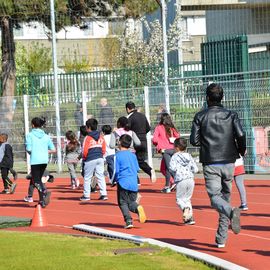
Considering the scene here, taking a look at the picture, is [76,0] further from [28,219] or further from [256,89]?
[28,219]

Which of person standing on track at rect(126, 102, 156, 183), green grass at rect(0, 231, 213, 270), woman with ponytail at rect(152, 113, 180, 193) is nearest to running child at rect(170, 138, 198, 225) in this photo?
green grass at rect(0, 231, 213, 270)

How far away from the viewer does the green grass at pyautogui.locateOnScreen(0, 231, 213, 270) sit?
11.7 meters

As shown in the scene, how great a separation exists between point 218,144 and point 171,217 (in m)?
4.66

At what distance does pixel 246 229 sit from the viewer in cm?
1516

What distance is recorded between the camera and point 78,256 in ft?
41.0

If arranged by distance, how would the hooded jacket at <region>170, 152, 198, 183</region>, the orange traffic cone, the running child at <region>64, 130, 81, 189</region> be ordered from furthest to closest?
the running child at <region>64, 130, 81, 189</region> < the orange traffic cone < the hooded jacket at <region>170, 152, 198, 183</region>

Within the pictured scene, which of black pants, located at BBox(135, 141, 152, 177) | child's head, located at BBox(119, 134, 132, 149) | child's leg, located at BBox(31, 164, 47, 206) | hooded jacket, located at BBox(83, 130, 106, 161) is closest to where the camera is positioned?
child's head, located at BBox(119, 134, 132, 149)

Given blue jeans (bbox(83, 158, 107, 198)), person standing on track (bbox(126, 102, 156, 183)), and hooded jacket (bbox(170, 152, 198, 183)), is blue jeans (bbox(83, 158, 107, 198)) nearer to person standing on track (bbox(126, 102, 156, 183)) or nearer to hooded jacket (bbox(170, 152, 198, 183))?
person standing on track (bbox(126, 102, 156, 183))

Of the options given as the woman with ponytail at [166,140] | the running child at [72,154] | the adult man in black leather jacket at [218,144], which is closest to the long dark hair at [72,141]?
the running child at [72,154]

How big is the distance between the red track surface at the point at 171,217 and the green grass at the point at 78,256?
0.77 metres

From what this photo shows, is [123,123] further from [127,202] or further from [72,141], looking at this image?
[127,202]

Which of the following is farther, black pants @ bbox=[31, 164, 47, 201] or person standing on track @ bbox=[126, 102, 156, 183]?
person standing on track @ bbox=[126, 102, 156, 183]

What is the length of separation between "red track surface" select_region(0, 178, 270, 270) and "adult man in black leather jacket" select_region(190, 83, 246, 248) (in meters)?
0.69

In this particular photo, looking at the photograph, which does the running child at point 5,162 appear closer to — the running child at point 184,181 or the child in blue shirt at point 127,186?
the running child at point 184,181
